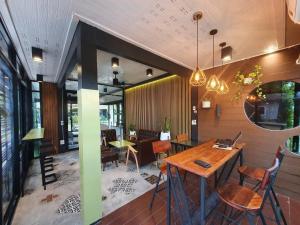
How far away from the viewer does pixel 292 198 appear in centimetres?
234

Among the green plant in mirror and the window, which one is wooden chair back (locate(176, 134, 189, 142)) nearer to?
the green plant in mirror

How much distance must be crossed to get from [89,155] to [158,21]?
1.92 m

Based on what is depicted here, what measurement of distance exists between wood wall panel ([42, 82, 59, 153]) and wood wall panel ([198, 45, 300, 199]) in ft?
16.3

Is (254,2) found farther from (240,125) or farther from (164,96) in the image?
(164,96)

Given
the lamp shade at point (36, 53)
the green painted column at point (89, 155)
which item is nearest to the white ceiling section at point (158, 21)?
the lamp shade at point (36, 53)

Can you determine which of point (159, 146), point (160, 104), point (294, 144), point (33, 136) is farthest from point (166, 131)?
point (33, 136)

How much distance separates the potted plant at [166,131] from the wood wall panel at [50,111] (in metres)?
3.81

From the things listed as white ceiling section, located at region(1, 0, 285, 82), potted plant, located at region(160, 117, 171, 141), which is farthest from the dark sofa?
white ceiling section, located at region(1, 0, 285, 82)

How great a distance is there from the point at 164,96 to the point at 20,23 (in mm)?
3606

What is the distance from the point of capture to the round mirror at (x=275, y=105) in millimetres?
2391

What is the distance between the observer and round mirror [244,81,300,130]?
7.84 feet

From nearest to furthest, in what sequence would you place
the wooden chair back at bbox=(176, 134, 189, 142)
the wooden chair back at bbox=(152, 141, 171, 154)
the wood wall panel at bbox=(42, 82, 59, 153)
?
the wooden chair back at bbox=(152, 141, 171, 154) → the wooden chair back at bbox=(176, 134, 189, 142) → the wood wall panel at bbox=(42, 82, 59, 153)

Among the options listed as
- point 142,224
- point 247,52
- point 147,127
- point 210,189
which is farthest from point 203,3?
point 147,127

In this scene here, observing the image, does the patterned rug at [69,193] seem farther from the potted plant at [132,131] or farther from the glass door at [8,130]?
the potted plant at [132,131]
